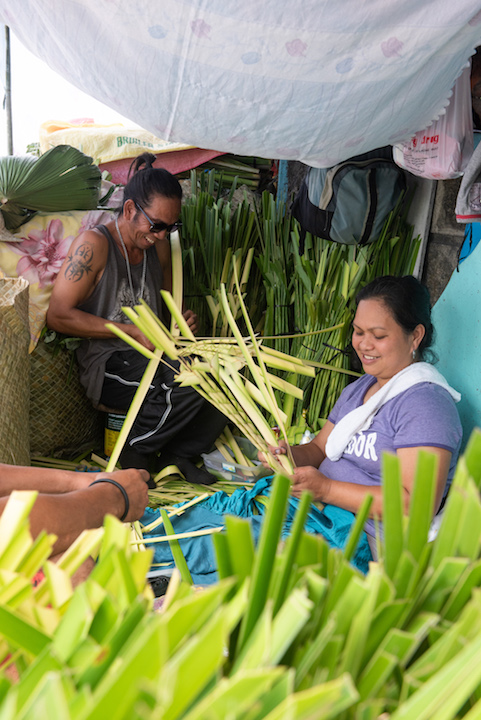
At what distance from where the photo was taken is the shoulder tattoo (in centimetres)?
272

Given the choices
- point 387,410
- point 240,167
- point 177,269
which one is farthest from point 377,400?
point 240,167

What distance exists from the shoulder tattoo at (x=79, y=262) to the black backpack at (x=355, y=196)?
1.03 m

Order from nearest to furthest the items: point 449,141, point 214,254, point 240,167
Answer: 1. point 449,141
2. point 214,254
3. point 240,167

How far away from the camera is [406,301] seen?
6.28 ft

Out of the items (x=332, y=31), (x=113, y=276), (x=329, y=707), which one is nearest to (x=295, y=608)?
(x=329, y=707)

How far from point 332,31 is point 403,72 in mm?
218

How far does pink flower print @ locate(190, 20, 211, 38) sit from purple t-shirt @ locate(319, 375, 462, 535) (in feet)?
3.76

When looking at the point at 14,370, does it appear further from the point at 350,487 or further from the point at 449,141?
the point at 449,141

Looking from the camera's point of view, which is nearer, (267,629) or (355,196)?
(267,629)

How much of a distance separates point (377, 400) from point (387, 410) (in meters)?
0.05

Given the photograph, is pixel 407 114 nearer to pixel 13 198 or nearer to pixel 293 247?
pixel 293 247

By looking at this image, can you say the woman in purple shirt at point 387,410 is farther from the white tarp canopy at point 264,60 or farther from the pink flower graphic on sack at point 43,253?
the pink flower graphic on sack at point 43,253

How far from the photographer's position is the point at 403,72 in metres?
1.39

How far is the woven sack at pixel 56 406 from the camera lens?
113 inches
